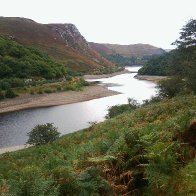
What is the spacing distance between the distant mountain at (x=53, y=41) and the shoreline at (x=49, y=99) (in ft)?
203

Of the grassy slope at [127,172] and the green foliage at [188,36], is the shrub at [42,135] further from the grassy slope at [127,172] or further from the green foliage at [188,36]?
the green foliage at [188,36]

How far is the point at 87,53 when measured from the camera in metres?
196

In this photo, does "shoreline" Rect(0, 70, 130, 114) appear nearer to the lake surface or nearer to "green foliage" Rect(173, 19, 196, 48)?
the lake surface

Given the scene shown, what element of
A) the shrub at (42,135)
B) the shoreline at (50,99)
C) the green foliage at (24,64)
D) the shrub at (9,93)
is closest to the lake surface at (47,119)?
the shoreline at (50,99)

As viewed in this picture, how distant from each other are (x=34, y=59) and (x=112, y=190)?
99.0 metres

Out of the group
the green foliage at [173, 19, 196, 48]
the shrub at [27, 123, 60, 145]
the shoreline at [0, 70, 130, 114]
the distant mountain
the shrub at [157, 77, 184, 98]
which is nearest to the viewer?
the shrub at [27, 123, 60, 145]

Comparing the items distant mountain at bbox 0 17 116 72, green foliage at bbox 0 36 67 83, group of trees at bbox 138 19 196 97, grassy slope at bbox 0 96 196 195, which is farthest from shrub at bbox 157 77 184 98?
distant mountain at bbox 0 17 116 72

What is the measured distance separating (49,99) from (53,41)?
103m

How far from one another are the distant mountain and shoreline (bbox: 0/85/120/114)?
2434 inches

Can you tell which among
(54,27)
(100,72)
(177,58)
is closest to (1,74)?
(177,58)

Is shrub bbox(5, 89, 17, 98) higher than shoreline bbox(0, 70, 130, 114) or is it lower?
higher

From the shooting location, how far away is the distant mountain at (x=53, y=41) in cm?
14938

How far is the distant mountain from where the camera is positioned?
149375mm

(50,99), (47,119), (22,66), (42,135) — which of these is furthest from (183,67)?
(22,66)
